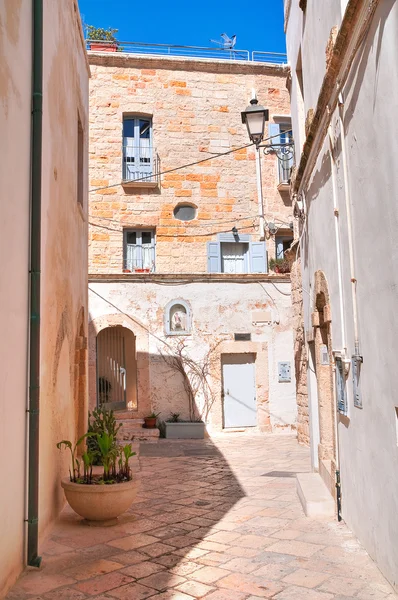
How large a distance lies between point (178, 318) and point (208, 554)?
9.65 m

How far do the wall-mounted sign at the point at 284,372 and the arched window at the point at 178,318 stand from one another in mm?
2433

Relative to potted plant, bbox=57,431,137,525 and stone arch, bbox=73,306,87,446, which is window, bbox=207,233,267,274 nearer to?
stone arch, bbox=73,306,87,446

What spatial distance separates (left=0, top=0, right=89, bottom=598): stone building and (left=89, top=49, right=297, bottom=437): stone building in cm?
690

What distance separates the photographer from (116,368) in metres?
15.6

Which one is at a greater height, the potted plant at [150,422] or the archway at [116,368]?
the archway at [116,368]

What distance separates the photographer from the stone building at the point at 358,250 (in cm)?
369

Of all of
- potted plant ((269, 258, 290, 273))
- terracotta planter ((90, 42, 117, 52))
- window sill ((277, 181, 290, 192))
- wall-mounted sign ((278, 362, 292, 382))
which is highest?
terracotta planter ((90, 42, 117, 52))

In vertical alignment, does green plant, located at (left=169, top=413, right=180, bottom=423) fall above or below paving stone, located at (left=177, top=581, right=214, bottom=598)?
above

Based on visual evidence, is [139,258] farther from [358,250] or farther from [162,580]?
[162,580]

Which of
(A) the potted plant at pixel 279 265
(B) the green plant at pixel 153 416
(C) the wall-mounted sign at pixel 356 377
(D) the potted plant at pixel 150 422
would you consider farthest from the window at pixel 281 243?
(C) the wall-mounted sign at pixel 356 377

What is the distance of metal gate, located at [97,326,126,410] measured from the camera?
15.3m

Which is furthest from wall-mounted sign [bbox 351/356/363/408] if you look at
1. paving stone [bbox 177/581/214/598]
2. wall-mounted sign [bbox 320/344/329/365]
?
wall-mounted sign [bbox 320/344/329/365]

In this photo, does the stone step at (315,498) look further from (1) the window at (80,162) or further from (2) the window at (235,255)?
(2) the window at (235,255)

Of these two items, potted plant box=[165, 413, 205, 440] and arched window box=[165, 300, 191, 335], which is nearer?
potted plant box=[165, 413, 205, 440]
